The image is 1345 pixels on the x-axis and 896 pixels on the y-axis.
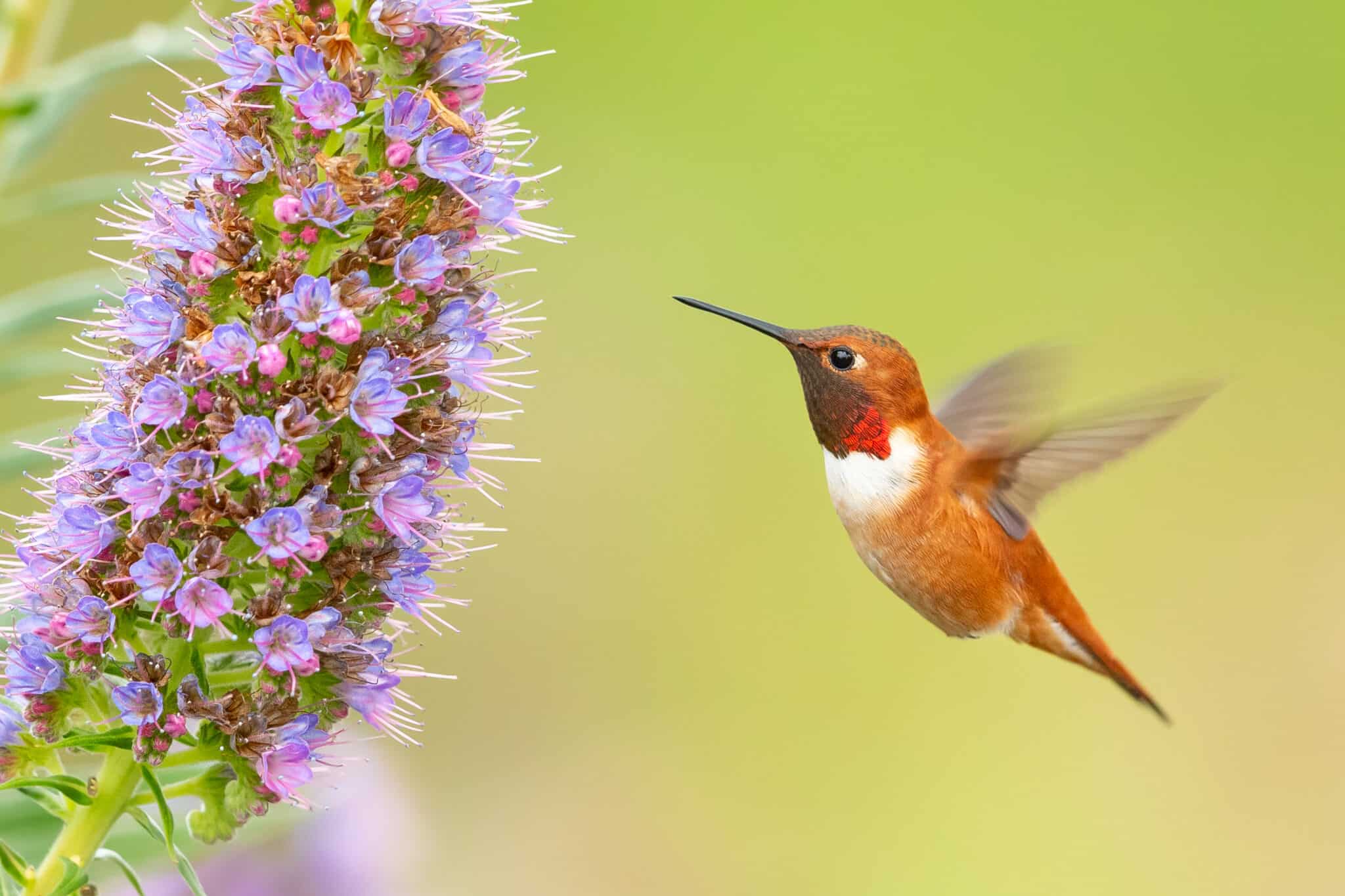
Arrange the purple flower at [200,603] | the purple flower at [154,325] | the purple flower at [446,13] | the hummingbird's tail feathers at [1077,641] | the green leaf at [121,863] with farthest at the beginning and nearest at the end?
the hummingbird's tail feathers at [1077,641]
the purple flower at [446,13]
the purple flower at [154,325]
the purple flower at [200,603]
the green leaf at [121,863]

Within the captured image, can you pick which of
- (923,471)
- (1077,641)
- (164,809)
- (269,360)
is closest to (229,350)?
(269,360)

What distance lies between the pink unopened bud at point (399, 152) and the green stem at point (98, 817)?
1.32 m

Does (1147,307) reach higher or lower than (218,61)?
higher

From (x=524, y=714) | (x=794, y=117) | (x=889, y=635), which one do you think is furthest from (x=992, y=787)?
(x=794, y=117)

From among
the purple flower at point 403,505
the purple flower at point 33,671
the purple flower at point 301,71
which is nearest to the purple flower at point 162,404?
the purple flower at point 403,505

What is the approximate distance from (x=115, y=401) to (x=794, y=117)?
27.1ft

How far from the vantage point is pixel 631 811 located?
8.95m

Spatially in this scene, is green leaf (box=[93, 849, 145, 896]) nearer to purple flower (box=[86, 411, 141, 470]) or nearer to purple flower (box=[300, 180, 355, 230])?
purple flower (box=[86, 411, 141, 470])

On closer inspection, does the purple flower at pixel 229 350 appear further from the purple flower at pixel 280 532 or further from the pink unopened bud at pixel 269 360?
the purple flower at pixel 280 532

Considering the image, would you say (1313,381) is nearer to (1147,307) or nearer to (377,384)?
(1147,307)

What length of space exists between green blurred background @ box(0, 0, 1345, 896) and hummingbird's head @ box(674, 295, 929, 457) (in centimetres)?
437

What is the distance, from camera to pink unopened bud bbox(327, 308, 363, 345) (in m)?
2.86

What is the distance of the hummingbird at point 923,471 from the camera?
440 cm

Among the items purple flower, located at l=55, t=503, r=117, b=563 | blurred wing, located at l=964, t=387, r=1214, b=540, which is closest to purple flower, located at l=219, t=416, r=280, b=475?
purple flower, located at l=55, t=503, r=117, b=563
